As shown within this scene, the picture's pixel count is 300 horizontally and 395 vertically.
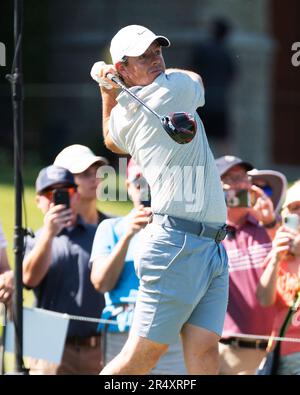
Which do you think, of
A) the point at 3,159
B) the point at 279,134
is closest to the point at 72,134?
the point at 3,159

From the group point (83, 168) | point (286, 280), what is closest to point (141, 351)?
point (286, 280)

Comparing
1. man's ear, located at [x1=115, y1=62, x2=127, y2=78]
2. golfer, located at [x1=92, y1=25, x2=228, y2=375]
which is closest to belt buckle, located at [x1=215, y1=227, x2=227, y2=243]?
golfer, located at [x1=92, y1=25, x2=228, y2=375]

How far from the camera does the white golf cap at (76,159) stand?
686 cm

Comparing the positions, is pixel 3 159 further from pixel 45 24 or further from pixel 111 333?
pixel 111 333

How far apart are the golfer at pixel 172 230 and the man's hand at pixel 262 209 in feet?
4.00

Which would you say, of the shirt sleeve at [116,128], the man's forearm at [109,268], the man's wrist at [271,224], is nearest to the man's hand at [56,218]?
the man's forearm at [109,268]

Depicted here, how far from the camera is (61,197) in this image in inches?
257

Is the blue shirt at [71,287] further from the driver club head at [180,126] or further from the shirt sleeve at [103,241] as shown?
the driver club head at [180,126]

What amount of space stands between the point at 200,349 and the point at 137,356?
273 millimetres

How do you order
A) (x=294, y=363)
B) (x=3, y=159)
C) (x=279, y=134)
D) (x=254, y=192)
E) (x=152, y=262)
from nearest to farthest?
(x=152, y=262), (x=294, y=363), (x=254, y=192), (x=3, y=159), (x=279, y=134)

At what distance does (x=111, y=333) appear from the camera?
21.0 ft

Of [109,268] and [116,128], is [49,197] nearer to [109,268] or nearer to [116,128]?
[109,268]

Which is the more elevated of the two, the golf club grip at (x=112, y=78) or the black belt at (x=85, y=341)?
the golf club grip at (x=112, y=78)

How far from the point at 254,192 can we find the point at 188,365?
1.50 meters
